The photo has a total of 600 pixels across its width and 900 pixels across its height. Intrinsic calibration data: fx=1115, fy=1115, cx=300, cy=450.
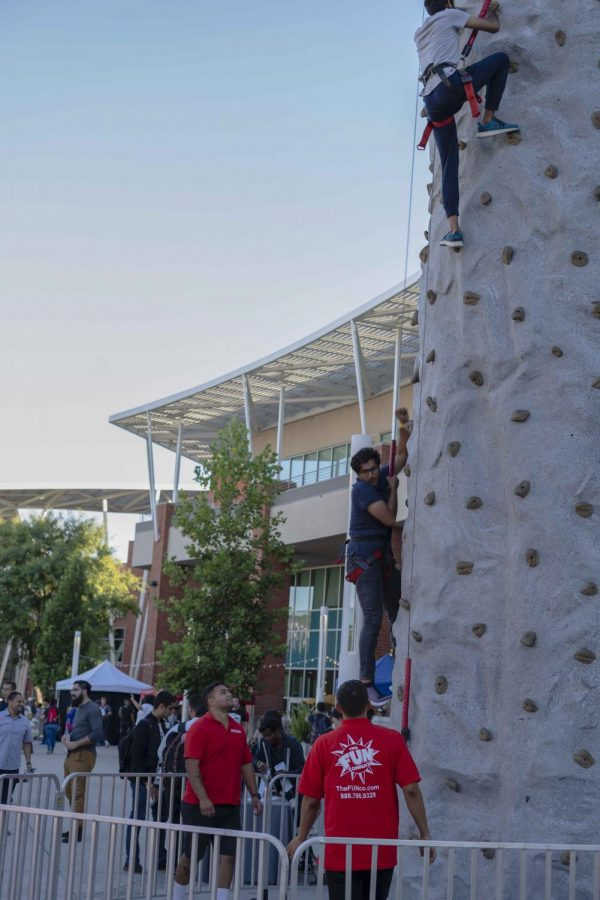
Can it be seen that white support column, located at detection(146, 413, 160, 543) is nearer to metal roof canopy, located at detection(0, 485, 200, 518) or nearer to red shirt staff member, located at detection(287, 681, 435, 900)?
metal roof canopy, located at detection(0, 485, 200, 518)

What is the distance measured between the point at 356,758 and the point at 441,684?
1.85 m

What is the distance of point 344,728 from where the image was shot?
597 cm

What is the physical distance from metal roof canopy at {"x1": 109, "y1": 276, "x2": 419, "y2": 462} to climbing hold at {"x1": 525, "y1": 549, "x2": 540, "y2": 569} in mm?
26662

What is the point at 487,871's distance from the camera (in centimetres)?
701

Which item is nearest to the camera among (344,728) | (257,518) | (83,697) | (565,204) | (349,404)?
(344,728)

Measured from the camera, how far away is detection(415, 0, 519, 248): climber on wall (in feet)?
26.3

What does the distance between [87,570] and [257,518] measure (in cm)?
1817

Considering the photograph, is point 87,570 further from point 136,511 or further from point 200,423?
point 136,511

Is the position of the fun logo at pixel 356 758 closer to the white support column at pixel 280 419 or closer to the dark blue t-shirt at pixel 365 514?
the dark blue t-shirt at pixel 365 514

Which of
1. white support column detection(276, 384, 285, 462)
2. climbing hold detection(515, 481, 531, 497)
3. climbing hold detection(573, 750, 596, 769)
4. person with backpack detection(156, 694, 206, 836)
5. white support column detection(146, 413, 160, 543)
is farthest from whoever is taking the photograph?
white support column detection(146, 413, 160, 543)

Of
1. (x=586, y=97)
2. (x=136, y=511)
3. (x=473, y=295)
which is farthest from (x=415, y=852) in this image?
(x=136, y=511)

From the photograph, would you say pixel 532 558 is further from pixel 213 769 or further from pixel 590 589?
pixel 213 769

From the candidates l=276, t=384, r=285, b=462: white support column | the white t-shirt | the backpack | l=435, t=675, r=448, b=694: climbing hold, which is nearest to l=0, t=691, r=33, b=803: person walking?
the backpack

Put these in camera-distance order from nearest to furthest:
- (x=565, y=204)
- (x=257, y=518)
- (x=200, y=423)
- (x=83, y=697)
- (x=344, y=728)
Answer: (x=344, y=728)
(x=565, y=204)
(x=83, y=697)
(x=257, y=518)
(x=200, y=423)
